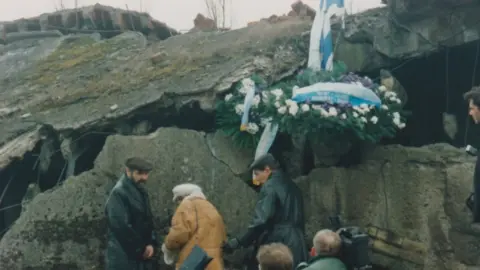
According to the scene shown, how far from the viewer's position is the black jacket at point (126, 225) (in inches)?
244

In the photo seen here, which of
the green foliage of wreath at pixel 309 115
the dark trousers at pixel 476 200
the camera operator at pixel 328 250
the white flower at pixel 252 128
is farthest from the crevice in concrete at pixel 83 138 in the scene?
the camera operator at pixel 328 250

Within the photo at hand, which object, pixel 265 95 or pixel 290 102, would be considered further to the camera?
pixel 265 95

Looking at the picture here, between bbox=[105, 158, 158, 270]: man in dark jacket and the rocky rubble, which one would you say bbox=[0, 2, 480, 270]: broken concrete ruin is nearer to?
the rocky rubble

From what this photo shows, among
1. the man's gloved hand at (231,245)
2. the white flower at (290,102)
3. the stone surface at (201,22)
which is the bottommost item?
the man's gloved hand at (231,245)

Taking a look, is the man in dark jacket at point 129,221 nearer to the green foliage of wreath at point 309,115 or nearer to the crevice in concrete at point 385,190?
the green foliage of wreath at point 309,115

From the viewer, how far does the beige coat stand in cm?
599

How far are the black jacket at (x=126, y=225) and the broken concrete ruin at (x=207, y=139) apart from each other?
832mm

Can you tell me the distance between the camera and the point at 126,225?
6168 mm

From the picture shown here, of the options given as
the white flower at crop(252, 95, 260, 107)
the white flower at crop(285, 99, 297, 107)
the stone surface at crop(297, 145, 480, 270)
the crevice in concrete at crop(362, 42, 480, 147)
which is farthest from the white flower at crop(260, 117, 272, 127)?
the crevice in concrete at crop(362, 42, 480, 147)

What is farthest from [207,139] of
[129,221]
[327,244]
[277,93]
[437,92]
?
[327,244]

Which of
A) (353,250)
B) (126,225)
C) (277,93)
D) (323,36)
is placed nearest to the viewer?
(353,250)

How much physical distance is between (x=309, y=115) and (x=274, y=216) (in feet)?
3.54

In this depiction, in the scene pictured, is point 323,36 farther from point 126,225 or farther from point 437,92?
point 126,225

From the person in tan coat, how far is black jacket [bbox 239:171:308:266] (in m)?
0.25
